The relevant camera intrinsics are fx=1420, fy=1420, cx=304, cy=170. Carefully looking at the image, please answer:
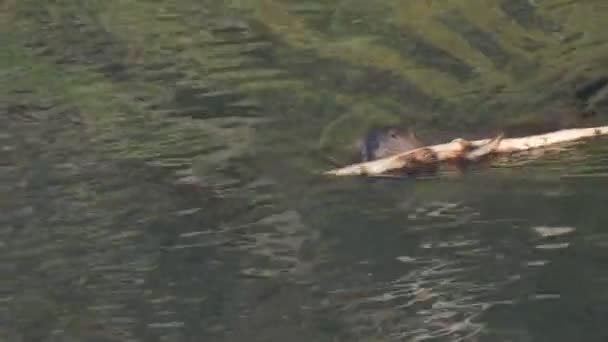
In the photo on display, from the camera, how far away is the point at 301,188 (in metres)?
10.3

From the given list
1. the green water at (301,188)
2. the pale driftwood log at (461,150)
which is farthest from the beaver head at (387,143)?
the green water at (301,188)

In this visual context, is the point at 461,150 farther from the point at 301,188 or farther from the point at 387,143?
the point at 301,188

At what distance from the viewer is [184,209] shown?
10.2 metres

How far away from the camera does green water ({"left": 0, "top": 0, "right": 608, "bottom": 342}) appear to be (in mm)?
8133

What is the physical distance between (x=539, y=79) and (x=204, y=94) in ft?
10.4

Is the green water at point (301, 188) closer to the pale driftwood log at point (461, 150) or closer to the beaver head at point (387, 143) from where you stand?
the pale driftwood log at point (461, 150)

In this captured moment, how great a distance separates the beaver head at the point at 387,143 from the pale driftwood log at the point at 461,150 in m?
0.10

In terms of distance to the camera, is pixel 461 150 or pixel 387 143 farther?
pixel 387 143

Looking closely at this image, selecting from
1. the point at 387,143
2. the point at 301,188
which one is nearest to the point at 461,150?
the point at 387,143

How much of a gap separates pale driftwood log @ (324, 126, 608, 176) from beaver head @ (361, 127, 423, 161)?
99 millimetres

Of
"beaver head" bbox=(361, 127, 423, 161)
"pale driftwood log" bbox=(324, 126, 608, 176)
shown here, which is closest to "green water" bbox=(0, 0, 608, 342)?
"pale driftwood log" bbox=(324, 126, 608, 176)

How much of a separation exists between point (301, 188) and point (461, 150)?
1195mm

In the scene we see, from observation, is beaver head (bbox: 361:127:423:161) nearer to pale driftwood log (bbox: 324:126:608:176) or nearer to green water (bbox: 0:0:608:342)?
pale driftwood log (bbox: 324:126:608:176)

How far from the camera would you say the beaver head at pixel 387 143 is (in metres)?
10.5
